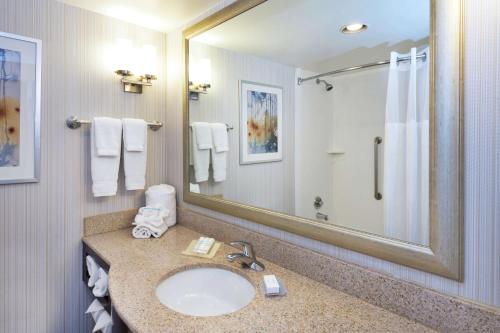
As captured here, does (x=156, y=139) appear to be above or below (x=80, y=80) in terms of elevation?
below

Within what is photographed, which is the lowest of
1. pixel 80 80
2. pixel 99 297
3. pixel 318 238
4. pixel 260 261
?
pixel 99 297

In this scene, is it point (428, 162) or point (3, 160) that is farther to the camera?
point (3, 160)

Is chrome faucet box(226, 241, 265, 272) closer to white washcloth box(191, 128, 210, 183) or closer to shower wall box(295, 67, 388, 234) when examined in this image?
shower wall box(295, 67, 388, 234)

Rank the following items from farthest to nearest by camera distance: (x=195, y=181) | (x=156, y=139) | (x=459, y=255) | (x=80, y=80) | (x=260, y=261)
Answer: (x=156, y=139), (x=195, y=181), (x=80, y=80), (x=260, y=261), (x=459, y=255)

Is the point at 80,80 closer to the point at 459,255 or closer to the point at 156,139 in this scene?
the point at 156,139

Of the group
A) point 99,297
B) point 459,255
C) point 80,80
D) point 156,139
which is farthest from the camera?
point 156,139

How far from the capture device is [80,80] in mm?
1614

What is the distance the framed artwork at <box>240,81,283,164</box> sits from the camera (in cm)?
139

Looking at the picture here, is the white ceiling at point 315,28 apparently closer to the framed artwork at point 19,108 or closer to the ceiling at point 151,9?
the ceiling at point 151,9

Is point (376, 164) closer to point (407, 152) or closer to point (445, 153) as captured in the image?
point (407, 152)

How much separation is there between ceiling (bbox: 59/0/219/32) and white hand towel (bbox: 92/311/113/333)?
1.59 metres

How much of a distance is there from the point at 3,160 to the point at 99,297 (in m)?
0.83

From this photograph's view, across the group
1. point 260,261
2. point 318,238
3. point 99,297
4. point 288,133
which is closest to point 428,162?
point 318,238

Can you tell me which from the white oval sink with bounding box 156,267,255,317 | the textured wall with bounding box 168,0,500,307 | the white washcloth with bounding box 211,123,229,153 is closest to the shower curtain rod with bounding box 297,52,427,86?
the textured wall with bounding box 168,0,500,307
